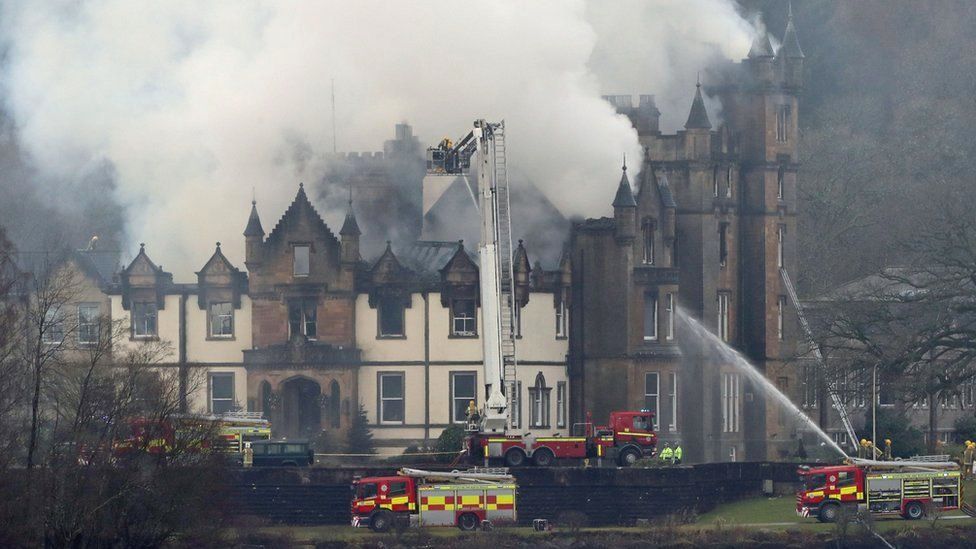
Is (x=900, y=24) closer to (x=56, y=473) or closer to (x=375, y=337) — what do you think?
(x=375, y=337)

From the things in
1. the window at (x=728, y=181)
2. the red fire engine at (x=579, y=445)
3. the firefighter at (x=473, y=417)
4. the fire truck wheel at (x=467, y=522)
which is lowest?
the fire truck wheel at (x=467, y=522)

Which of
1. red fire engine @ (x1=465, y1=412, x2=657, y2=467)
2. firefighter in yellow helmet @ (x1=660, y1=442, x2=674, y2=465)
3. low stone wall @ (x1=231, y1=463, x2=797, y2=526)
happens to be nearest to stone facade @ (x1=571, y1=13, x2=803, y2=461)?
firefighter in yellow helmet @ (x1=660, y1=442, x2=674, y2=465)

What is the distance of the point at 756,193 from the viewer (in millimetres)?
111500

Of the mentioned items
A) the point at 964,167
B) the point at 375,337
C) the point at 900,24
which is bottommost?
the point at 375,337

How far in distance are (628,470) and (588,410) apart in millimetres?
15015

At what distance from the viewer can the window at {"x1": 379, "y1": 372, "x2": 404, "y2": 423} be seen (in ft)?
346

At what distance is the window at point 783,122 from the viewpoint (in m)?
112

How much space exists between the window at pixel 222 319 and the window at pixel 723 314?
66.9ft

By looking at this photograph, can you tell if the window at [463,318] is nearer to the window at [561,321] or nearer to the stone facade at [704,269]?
the window at [561,321]

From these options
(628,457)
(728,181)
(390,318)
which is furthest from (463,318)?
(628,457)

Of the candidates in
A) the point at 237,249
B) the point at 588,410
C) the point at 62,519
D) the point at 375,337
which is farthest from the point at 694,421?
the point at 62,519

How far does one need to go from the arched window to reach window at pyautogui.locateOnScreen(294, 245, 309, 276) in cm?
469

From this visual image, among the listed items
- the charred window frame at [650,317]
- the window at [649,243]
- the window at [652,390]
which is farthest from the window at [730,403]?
the window at [649,243]

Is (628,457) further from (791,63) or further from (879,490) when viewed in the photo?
(791,63)
